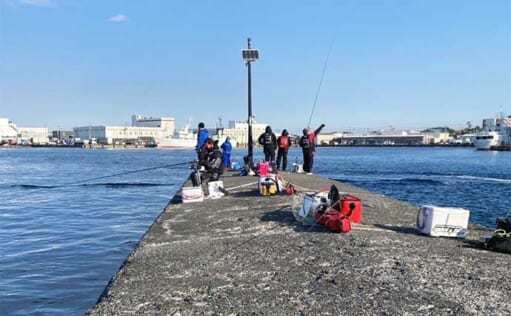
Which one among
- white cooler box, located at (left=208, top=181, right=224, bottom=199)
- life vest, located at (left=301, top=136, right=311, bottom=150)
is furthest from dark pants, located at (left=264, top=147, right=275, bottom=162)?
white cooler box, located at (left=208, top=181, right=224, bottom=199)

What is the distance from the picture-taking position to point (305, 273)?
602 centimetres

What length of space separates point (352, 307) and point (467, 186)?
89.6 ft

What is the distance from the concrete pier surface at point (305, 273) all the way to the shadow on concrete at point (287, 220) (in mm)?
35

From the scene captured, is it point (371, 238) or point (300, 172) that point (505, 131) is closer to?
point (300, 172)

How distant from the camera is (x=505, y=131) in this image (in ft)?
433

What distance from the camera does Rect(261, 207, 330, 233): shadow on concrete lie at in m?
8.43

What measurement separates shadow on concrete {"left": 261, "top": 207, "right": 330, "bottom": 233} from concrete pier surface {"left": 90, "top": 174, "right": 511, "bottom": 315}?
1.4 inches

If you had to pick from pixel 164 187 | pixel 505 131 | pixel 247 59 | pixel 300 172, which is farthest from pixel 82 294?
pixel 505 131

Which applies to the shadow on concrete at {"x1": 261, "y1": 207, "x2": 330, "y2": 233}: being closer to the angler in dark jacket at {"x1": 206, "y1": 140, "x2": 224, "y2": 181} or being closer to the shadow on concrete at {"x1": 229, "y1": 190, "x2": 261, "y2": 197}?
the shadow on concrete at {"x1": 229, "y1": 190, "x2": 261, "y2": 197}

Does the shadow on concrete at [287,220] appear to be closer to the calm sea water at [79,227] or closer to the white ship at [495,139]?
the calm sea water at [79,227]

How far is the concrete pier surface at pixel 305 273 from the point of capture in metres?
4.94

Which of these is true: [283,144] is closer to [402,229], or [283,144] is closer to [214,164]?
[214,164]

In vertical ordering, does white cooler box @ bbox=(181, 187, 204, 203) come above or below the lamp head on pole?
below

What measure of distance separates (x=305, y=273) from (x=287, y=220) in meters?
3.35
